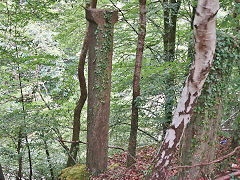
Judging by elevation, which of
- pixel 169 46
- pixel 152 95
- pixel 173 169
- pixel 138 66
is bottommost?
pixel 173 169

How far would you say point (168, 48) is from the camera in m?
6.60

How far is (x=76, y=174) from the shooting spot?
517 cm

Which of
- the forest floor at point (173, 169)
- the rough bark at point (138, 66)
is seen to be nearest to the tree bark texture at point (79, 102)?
the forest floor at point (173, 169)

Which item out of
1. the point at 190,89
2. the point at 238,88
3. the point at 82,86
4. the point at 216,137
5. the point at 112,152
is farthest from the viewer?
the point at 112,152

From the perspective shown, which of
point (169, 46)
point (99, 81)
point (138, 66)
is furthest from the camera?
point (169, 46)

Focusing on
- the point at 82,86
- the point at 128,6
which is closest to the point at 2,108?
the point at 82,86

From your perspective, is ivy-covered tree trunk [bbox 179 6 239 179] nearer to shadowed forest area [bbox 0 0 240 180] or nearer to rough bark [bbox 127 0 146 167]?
shadowed forest area [bbox 0 0 240 180]

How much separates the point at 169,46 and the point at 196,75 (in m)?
3.77

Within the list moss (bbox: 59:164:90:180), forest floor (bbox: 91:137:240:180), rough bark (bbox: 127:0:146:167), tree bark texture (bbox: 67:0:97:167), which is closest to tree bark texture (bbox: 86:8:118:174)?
moss (bbox: 59:164:90:180)

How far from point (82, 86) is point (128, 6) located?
252 centimetres

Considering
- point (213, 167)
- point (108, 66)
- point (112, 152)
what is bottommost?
point (112, 152)

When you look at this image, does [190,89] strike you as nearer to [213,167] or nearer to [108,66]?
[213,167]

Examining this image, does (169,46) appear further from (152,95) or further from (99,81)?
(99,81)

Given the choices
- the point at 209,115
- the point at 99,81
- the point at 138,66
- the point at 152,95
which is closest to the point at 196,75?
the point at 209,115
